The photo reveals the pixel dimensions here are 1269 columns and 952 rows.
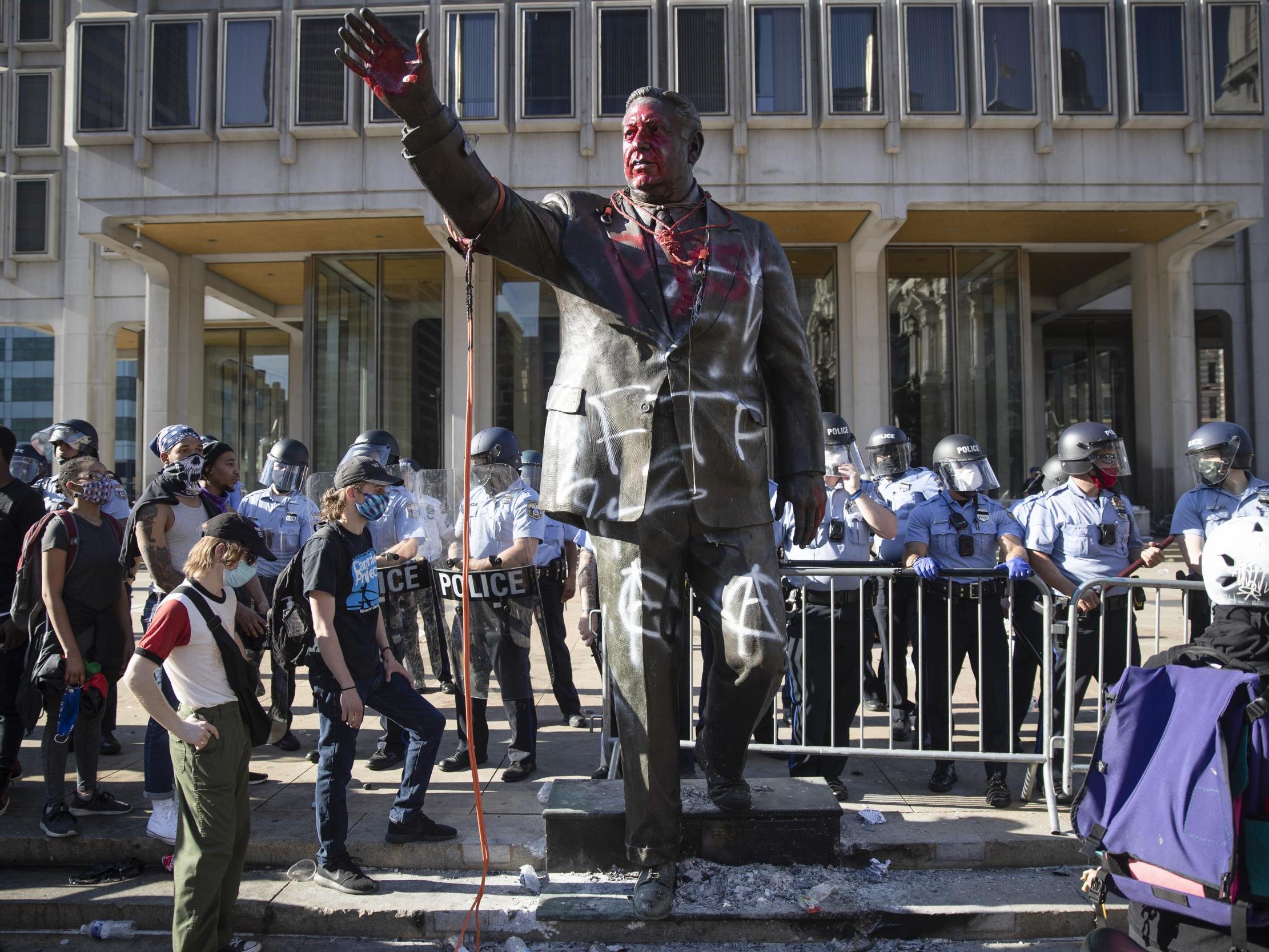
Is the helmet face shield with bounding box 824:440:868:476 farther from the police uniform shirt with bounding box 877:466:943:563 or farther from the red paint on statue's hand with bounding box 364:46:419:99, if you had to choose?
the red paint on statue's hand with bounding box 364:46:419:99

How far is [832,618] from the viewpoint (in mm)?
5340

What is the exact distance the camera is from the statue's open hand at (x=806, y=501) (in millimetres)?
3512

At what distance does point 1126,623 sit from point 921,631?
1.10 m

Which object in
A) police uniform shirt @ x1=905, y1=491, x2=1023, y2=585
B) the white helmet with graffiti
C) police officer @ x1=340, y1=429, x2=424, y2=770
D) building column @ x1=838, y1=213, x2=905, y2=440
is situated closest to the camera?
the white helmet with graffiti

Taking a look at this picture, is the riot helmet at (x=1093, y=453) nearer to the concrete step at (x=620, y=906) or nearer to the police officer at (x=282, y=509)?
the concrete step at (x=620, y=906)

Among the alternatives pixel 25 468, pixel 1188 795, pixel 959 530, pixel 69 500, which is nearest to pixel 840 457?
pixel 959 530

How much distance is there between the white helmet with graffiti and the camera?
112 inches

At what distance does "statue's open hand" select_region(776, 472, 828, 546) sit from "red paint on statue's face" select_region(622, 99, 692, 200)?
3.77 feet

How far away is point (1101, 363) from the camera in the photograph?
25281 millimetres

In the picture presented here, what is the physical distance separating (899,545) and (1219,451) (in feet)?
7.22

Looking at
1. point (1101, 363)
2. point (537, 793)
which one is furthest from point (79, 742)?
point (1101, 363)

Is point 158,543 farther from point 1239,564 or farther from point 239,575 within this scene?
point 1239,564

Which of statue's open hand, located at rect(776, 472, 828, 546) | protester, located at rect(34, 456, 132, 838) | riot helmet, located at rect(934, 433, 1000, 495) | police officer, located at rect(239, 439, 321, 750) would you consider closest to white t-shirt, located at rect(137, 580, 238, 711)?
protester, located at rect(34, 456, 132, 838)

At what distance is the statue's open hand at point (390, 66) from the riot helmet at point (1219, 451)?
5.69 m
